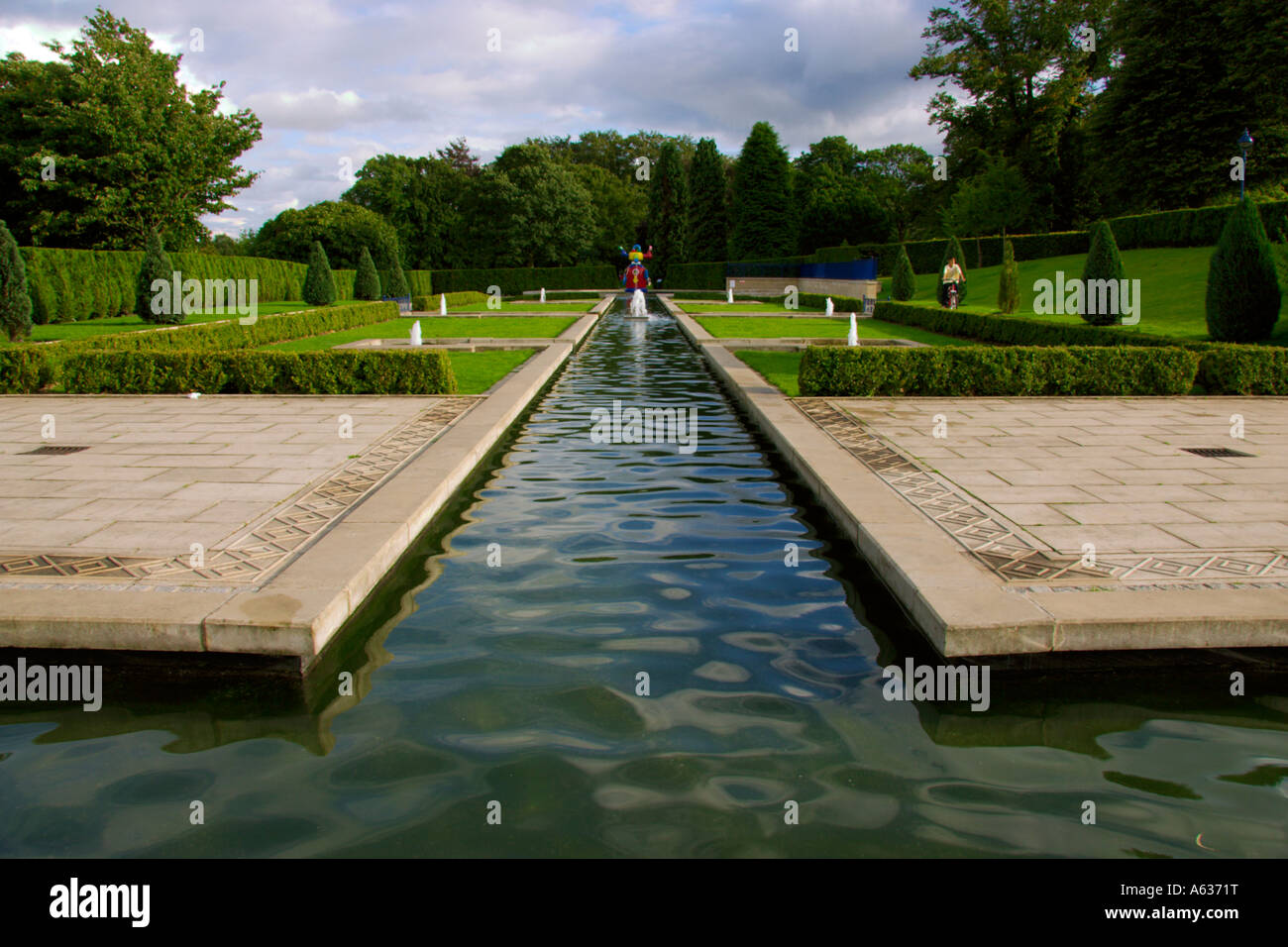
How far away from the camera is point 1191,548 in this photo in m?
5.25

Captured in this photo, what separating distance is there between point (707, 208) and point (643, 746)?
6196 cm

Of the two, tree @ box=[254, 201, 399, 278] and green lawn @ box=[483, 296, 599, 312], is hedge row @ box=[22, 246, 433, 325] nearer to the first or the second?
green lawn @ box=[483, 296, 599, 312]

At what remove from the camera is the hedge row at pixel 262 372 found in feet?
39.4

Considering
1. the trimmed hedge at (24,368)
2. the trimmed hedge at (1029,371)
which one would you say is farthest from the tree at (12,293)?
the trimmed hedge at (1029,371)

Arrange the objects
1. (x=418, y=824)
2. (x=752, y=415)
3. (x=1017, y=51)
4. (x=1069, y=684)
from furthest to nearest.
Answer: (x=1017, y=51)
(x=752, y=415)
(x=1069, y=684)
(x=418, y=824)

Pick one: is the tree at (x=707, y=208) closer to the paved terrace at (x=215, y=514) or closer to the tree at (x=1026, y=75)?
the tree at (x=1026, y=75)

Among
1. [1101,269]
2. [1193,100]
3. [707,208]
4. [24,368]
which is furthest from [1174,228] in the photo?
[707,208]

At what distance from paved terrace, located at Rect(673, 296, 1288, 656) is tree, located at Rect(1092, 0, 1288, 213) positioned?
92.3 feet

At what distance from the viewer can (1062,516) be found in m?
6.01

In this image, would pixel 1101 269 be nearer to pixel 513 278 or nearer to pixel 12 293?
pixel 12 293

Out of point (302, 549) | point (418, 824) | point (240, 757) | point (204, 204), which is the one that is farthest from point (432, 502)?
point (204, 204)

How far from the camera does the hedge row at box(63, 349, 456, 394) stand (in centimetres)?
1200
